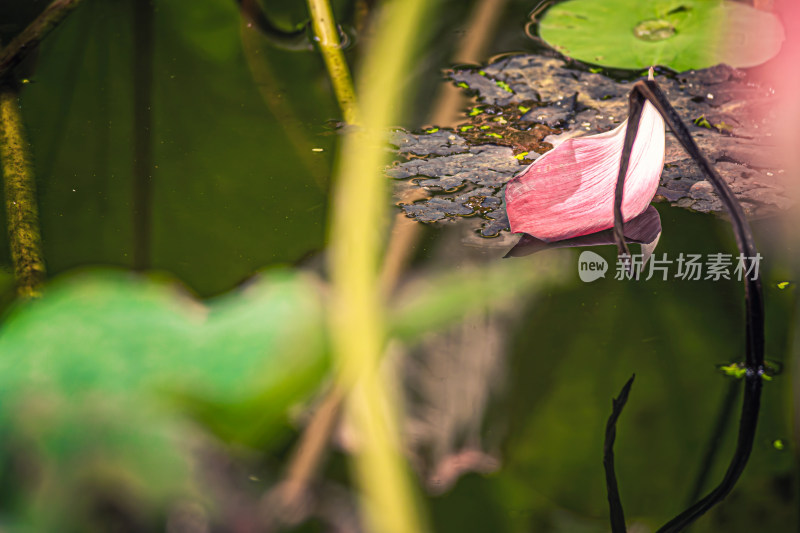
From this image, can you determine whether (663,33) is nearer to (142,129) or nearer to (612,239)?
(612,239)

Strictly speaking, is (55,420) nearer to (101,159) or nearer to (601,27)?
(101,159)

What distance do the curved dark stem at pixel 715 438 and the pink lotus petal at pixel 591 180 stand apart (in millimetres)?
145

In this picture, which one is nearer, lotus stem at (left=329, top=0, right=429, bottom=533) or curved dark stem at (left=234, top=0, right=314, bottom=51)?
lotus stem at (left=329, top=0, right=429, bottom=533)

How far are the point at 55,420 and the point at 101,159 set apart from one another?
1.21 ft

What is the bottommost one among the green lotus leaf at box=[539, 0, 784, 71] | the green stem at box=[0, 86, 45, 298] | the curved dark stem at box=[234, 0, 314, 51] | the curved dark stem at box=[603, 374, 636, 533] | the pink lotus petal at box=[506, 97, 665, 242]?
the curved dark stem at box=[603, 374, 636, 533]

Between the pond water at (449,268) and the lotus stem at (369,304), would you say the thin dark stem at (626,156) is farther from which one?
the lotus stem at (369,304)

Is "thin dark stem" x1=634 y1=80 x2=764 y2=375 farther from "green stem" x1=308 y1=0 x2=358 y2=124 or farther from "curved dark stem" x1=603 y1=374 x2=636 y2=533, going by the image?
"green stem" x1=308 y1=0 x2=358 y2=124

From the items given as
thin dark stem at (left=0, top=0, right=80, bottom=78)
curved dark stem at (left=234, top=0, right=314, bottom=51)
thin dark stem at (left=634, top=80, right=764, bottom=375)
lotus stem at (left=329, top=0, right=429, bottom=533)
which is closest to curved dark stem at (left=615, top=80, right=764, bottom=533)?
thin dark stem at (left=634, top=80, right=764, bottom=375)

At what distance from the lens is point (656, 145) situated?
444 mm

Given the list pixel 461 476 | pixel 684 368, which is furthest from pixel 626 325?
pixel 461 476

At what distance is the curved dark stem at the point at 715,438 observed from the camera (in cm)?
37

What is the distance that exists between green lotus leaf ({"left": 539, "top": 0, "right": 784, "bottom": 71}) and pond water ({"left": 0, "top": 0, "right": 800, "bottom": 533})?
64 millimetres

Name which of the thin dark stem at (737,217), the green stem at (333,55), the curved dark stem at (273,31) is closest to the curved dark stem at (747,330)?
the thin dark stem at (737,217)

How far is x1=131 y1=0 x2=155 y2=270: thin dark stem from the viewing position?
0.52 meters
